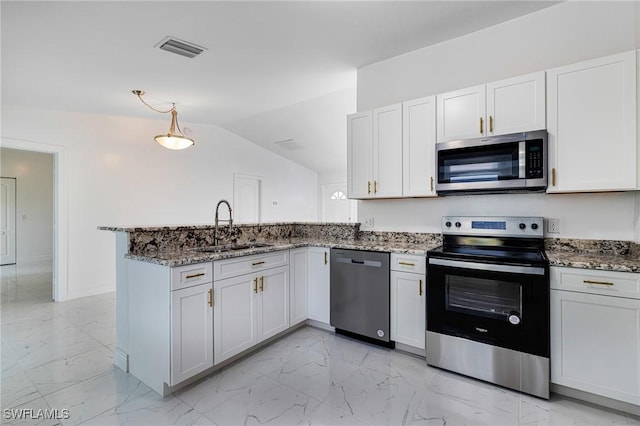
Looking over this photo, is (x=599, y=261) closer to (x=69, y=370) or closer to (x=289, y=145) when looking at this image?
(x=69, y=370)

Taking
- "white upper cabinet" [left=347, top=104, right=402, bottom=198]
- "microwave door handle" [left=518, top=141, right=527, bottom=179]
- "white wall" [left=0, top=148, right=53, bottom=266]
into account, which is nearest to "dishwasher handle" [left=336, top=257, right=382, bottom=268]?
"white upper cabinet" [left=347, top=104, right=402, bottom=198]

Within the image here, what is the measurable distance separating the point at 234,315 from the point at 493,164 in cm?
234

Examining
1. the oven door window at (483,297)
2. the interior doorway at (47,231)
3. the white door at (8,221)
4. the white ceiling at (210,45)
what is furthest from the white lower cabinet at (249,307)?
the white door at (8,221)

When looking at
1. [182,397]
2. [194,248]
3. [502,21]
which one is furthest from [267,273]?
[502,21]

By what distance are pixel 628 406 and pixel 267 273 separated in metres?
2.53

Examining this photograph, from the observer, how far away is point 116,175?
4750 millimetres

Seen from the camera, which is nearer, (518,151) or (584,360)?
(584,360)

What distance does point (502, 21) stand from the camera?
2.58 m

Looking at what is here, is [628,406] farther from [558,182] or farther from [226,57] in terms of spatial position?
[226,57]

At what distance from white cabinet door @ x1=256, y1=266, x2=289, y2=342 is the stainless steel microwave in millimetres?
1617

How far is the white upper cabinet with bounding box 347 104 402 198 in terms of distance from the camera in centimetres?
288

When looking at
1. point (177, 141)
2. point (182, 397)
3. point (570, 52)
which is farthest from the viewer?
point (177, 141)

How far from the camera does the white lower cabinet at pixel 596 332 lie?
1757 mm

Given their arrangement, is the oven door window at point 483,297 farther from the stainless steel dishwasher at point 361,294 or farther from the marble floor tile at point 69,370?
Result: the marble floor tile at point 69,370
